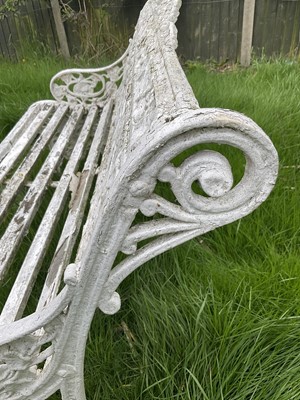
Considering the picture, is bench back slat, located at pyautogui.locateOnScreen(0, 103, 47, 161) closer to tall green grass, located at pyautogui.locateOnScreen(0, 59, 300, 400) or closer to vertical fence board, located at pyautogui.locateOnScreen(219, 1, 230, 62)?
tall green grass, located at pyautogui.locateOnScreen(0, 59, 300, 400)

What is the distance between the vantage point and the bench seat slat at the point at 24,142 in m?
1.80

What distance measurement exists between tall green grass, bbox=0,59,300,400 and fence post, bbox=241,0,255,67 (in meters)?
3.12

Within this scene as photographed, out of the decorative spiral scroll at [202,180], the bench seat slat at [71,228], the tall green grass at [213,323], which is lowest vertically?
the tall green grass at [213,323]

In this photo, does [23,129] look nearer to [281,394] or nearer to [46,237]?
[46,237]

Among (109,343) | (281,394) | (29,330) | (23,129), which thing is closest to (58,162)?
(23,129)

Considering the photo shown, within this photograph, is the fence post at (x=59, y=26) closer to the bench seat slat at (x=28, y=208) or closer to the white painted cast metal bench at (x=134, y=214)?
the bench seat slat at (x=28, y=208)

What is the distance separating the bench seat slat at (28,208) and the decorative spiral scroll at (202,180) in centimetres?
53

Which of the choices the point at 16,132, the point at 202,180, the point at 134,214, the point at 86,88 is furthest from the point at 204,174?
the point at 86,88

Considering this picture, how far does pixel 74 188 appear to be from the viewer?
1692 millimetres

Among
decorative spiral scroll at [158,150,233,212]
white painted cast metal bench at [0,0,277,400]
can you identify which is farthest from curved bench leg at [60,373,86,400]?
decorative spiral scroll at [158,150,233,212]

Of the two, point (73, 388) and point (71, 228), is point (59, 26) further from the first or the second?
point (73, 388)

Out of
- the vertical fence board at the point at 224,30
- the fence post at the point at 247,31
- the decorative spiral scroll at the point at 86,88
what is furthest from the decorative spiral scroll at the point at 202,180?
the vertical fence board at the point at 224,30

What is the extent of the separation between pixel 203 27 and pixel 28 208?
14.9 ft

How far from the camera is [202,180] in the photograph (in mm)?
757
